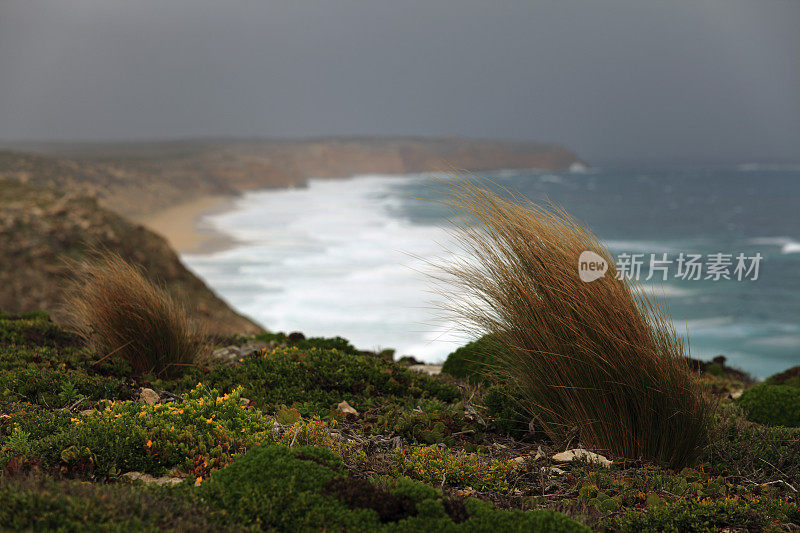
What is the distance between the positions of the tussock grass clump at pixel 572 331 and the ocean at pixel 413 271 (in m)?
0.24

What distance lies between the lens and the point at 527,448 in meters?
4.34

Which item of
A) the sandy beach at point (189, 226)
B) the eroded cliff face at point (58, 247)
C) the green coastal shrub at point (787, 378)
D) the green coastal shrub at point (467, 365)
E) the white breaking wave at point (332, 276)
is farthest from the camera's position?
the sandy beach at point (189, 226)

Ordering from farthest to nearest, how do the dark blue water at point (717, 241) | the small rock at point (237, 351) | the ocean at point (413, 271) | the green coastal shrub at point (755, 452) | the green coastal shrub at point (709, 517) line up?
1. the dark blue water at point (717, 241)
2. the ocean at point (413, 271)
3. the small rock at point (237, 351)
4. the green coastal shrub at point (755, 452)
5. the green coastal shrub at point (709, 517)

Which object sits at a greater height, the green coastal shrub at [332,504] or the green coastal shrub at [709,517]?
the green coastal shrub at [709,517]

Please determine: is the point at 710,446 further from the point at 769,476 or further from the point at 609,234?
the point at 609,234

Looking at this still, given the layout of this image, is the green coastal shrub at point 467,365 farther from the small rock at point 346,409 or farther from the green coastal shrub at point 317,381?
the small rock at point 346,409

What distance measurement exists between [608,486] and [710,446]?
122 cm

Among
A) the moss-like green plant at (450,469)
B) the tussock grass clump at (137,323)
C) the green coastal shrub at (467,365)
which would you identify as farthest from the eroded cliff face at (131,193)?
the green coastal shrub at (467,365)

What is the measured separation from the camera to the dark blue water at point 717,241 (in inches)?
920

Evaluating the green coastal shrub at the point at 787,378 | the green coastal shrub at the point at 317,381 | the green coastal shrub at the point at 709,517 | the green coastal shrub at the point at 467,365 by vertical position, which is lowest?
the green coastal shrub at the point at 709,517

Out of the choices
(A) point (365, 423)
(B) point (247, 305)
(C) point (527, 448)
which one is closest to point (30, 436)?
(A) point (365, 423)

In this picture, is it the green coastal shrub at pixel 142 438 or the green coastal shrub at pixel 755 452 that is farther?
the green coastal shrub at pixel 755 452

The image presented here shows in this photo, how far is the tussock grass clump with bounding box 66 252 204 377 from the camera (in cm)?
548

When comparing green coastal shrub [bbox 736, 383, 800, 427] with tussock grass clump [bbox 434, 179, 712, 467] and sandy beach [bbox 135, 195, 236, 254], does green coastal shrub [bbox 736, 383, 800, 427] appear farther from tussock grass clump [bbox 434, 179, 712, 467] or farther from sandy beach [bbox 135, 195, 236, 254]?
sandy beach [bbox 135, 195, 236, 254]
